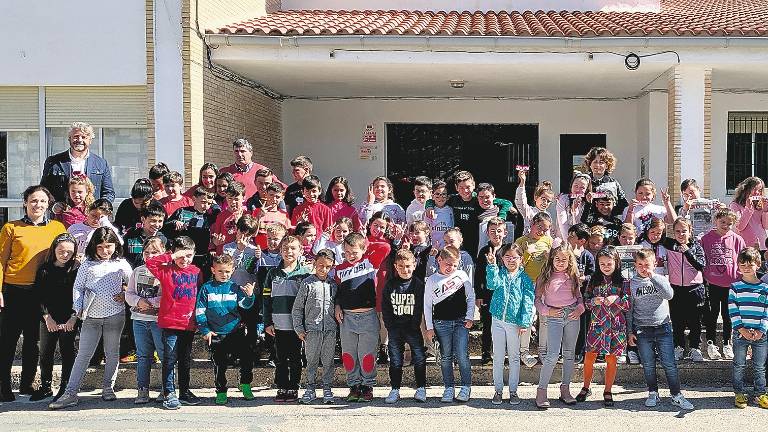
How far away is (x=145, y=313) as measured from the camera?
256 inches

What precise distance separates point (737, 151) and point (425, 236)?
8673 millimetres

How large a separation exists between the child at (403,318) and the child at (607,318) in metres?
1.35

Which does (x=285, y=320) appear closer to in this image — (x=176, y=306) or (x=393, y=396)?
(x=176, y=306)

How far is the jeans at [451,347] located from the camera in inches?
258

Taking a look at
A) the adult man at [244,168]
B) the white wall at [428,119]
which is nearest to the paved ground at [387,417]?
the adult man at [244,168]

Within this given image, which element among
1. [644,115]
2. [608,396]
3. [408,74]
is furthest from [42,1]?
[644,115]

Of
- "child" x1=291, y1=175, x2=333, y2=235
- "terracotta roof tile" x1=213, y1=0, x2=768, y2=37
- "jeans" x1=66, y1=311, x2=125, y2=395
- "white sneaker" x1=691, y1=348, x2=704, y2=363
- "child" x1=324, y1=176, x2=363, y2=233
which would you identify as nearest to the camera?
"jeans" x1=66, y1=311, x2=125, y2=395

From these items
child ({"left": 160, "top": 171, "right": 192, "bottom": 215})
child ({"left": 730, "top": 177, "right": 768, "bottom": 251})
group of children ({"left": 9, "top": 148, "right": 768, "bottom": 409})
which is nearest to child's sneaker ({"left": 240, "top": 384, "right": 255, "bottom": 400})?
group of children ({"left": 9, "top": 148, "right": 768, "bottom": 409})

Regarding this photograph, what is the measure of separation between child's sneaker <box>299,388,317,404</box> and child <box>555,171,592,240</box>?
2.78 metres

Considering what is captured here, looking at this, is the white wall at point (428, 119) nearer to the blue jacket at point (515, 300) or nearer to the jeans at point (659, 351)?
the blue jacket at point (515, 300)

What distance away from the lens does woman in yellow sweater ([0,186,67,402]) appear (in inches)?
264

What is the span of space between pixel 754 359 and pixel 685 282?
87 cm

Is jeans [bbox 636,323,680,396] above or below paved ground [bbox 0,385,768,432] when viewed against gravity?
above

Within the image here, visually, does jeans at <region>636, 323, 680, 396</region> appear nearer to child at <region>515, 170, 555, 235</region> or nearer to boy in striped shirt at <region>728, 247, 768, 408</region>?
boy in striped shirt at <region>728, 247, 768, 408</region>
